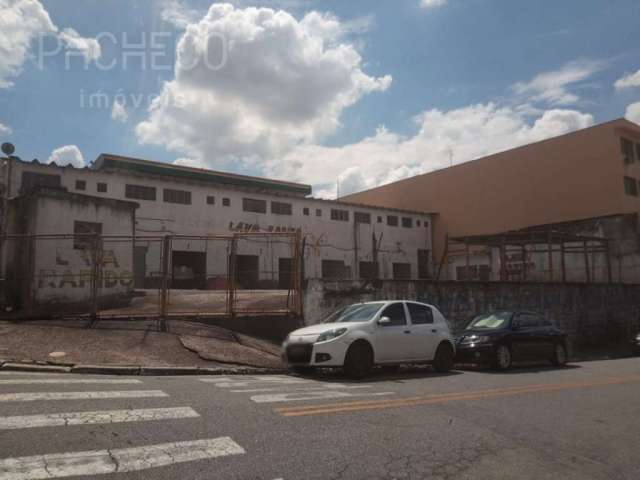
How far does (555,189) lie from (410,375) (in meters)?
30.5

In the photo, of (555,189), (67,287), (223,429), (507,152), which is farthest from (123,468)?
(507,152)

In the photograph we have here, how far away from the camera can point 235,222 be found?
33906 mm

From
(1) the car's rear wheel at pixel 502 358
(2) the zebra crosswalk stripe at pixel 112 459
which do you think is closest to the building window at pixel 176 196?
(1) the car's rear wheel at pixel 502 358

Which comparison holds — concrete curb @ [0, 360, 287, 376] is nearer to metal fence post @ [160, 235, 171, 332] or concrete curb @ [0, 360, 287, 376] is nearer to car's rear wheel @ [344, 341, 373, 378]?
car's rear wheel @ [344, 341, 373, 378]

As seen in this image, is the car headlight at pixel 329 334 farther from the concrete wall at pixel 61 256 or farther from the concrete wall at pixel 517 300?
the concrete wall at pixel 61 256

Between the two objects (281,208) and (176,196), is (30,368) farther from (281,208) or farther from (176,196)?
(281,208)

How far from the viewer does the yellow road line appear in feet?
21.6

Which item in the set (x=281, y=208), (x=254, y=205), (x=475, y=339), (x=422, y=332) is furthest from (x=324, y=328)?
(x=281, y=208)

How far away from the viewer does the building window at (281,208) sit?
118 ft

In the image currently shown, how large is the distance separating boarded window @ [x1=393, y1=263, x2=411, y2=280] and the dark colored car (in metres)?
27.1

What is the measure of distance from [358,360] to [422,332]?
76.4 inches

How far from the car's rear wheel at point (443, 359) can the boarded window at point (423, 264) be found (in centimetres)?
3218

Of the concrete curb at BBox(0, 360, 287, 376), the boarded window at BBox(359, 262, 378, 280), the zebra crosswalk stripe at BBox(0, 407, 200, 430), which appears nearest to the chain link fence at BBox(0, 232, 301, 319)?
the concrete curb at BBox(0, 360, 287, 376)

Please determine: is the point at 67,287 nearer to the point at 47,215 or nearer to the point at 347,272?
the point at 47,215
